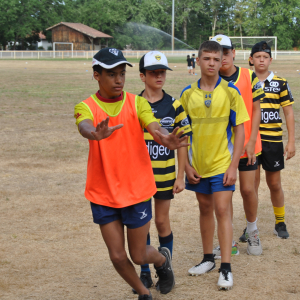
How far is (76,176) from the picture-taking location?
7.88 m

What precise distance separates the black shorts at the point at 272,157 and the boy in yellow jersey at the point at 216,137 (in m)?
1.20

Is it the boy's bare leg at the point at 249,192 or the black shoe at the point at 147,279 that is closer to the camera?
the black shoe at the point at 147,279

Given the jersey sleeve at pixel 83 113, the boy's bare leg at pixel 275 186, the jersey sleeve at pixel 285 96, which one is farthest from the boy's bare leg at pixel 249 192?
the jersey sleeve at pixel 83 113

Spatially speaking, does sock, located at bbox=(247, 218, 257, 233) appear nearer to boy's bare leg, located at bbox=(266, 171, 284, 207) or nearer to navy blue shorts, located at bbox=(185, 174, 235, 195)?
boy's bare leg, located at bbox=(266, 171, 284, 207)

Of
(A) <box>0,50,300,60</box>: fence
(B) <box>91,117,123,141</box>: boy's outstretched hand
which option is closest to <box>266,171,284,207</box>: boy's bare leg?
(B) <box>91,117,123,141</box>: boy's outstretched hand

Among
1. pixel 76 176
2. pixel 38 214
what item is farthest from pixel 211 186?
pixel 76 176

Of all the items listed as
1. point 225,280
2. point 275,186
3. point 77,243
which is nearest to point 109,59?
point 225,280

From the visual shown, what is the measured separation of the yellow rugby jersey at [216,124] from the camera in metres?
4.14

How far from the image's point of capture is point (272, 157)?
5.25 metres

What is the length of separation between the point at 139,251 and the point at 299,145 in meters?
7.34

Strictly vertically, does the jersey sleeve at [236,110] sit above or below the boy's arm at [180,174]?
above

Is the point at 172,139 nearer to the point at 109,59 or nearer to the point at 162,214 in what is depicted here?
the point at 109,59

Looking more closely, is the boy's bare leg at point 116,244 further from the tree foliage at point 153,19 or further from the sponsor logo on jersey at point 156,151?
the tree foliage at point 153,19

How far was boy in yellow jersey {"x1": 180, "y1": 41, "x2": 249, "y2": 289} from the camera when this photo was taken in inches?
161
